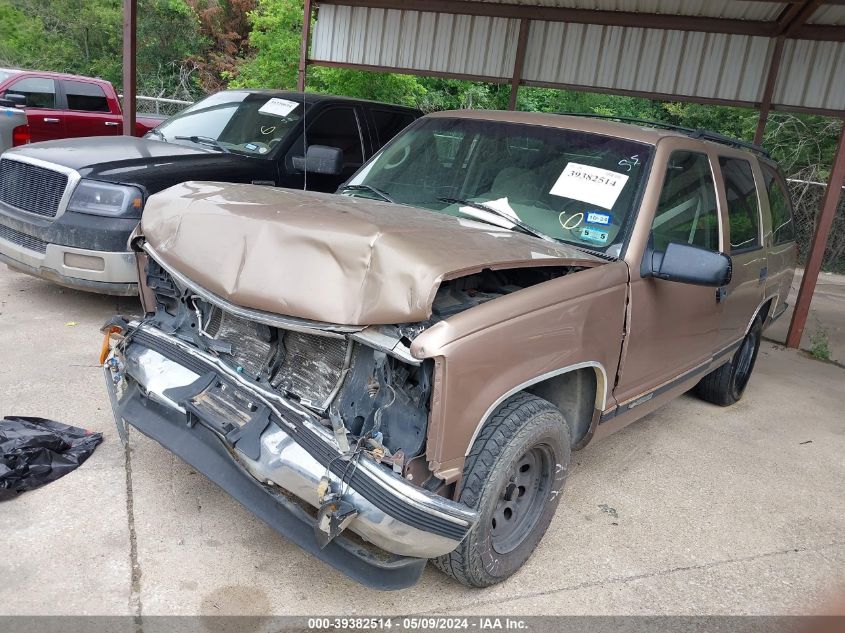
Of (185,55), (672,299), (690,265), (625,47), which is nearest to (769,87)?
(625,47)

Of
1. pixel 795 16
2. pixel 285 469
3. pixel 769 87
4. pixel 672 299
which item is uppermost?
pixel 795 16

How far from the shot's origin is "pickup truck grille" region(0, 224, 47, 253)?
5.46 metres

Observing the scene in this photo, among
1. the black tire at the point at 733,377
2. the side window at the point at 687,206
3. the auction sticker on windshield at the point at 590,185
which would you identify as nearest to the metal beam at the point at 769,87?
the black tire at the point at 733,377

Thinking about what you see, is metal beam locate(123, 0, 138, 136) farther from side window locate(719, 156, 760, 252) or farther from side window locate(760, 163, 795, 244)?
side window locate(760, 163, 795, 244)

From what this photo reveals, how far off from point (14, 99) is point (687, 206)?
9746 millimetres

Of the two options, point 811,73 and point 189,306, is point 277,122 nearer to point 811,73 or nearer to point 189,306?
point 189,306

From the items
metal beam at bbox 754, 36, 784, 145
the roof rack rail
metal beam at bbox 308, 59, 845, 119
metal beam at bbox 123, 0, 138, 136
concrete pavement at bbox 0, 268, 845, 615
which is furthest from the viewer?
metal beam at bbox 308, 59, 845, 119

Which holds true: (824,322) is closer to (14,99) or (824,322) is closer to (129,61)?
(129,61)

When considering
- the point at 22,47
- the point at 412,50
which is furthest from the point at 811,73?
the point at 22,47

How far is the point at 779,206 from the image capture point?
18.6 feet

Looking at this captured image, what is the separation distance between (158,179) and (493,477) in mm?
3963

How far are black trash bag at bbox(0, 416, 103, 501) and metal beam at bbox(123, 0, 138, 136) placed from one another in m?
4.96

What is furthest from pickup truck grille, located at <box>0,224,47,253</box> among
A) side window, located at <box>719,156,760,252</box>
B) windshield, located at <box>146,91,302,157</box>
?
side window, located at <box>719,156,760,252</box>

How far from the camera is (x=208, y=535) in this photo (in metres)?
3.19
